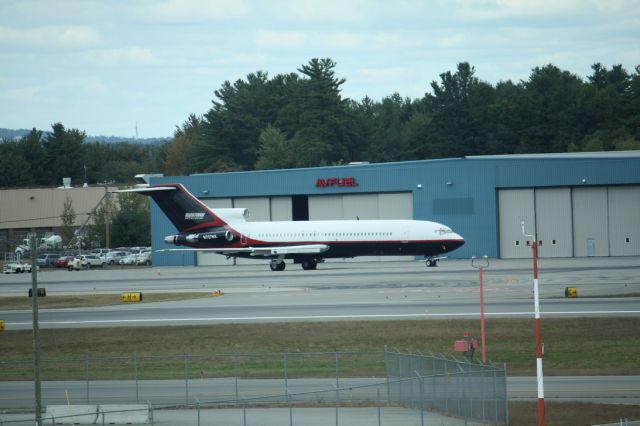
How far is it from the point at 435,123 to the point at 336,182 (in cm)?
6703

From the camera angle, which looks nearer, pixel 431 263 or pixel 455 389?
pixel 455 389

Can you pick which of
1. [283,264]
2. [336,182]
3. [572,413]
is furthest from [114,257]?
[572,413]

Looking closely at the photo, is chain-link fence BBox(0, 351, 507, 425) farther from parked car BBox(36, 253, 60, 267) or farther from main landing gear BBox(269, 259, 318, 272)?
parked car BBox(36, 253, 60, 267)

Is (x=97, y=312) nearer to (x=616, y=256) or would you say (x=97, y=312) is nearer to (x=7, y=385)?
(x=7, y=385)

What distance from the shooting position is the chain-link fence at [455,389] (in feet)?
79.9

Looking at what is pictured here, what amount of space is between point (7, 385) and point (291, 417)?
13332 mm

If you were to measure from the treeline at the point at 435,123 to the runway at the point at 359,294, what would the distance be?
7198cm

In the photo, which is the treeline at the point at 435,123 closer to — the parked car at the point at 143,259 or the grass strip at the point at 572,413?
the parked car at the point at 143,259

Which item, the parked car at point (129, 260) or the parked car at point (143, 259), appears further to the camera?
the parked car at point (129, 260)

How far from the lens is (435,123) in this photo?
155625mm

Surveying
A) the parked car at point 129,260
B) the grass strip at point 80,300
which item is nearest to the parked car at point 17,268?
the parked car at point 129,260

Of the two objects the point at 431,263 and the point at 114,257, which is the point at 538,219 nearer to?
the point at 431,263

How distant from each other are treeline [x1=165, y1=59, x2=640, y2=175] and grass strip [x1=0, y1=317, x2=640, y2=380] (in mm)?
97200

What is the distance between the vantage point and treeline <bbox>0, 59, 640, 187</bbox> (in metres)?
150
